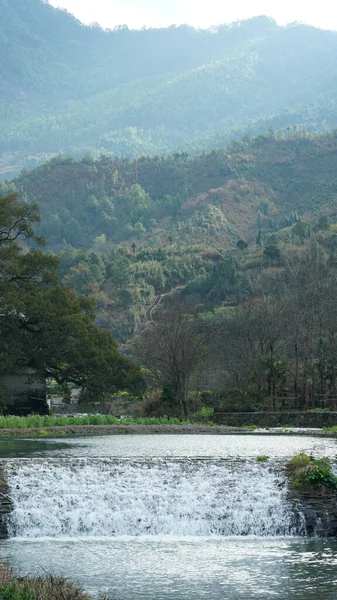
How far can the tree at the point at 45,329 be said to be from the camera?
4497cm

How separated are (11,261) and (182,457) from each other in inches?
977

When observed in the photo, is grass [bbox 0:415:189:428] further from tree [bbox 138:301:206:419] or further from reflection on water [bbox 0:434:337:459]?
tree [bbox 138:301:206:419]

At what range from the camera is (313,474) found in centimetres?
2091

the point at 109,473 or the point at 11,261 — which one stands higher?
the point at 11,261

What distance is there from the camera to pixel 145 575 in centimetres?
1538

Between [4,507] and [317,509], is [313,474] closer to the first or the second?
[317,509]

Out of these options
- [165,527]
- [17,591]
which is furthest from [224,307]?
[17,591]

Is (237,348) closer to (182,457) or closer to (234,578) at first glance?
(182,457)

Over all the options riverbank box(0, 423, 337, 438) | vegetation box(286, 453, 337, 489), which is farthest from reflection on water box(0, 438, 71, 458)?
vegetation box(286, 453, 337, 489)

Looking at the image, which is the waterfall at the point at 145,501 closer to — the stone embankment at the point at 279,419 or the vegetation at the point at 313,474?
the vegetation at the point at 313,474

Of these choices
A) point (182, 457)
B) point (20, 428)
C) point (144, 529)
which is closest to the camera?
point (144, 529)

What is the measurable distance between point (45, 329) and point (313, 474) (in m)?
26.7

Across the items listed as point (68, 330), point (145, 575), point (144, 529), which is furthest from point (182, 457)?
point (68, 330)

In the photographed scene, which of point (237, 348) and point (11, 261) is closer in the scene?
point (11, 261)
